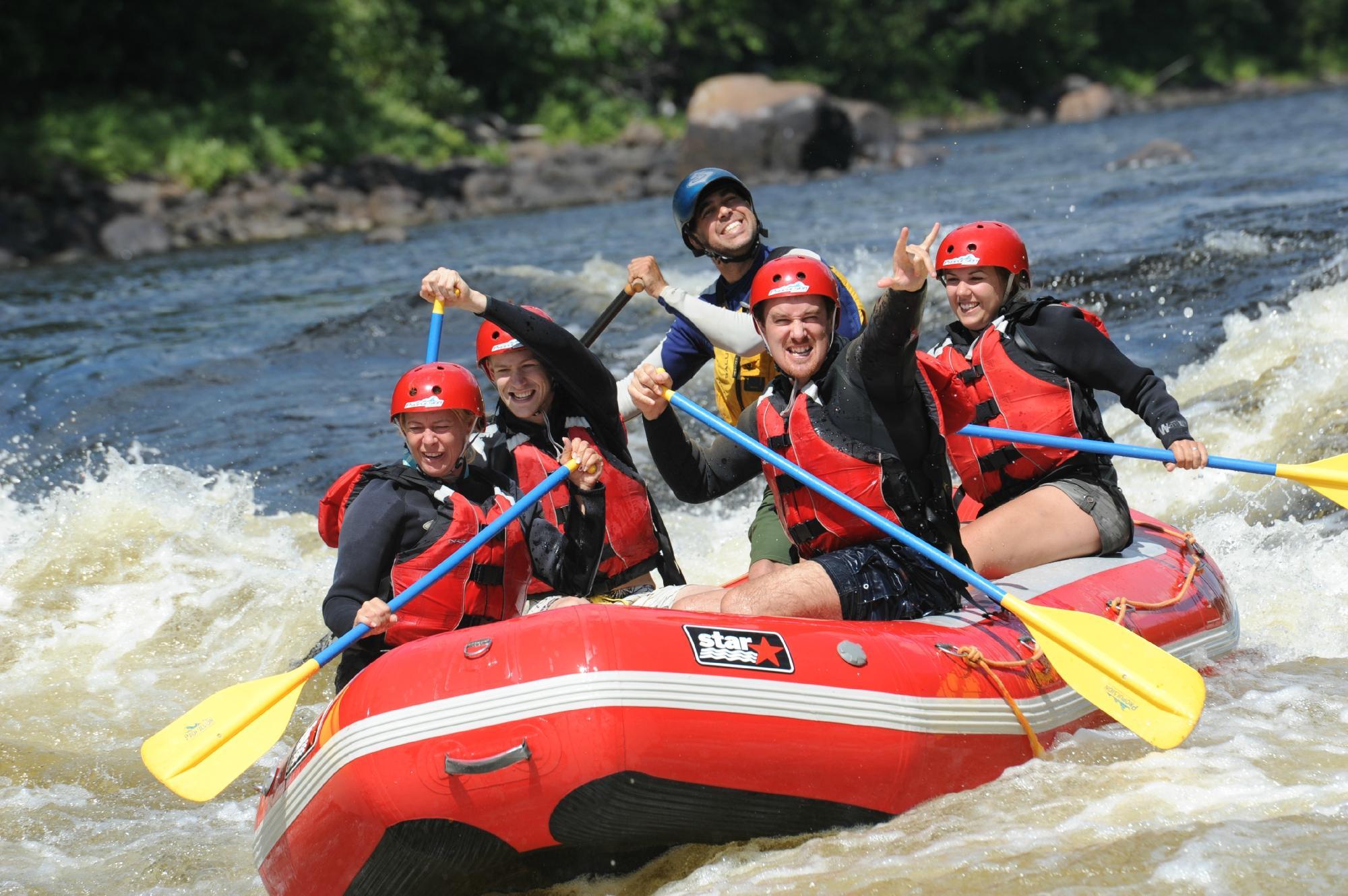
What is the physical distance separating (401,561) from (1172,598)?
7.23 ft

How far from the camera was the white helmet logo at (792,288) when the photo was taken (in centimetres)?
346

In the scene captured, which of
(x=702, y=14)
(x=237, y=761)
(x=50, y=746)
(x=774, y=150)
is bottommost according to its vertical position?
(x=50, y=746)

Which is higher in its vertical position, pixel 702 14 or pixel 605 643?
pixel 702 14

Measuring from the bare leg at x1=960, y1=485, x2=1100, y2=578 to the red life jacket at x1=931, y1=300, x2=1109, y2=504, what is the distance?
15 cm

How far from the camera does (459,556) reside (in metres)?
3.58

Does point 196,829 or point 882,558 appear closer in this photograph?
point 882,558

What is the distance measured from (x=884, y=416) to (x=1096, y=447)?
95 cm

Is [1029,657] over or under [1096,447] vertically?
under

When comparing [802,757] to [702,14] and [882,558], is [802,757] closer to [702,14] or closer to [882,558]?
[882,558]

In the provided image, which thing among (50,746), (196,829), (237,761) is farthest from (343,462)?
(237,761)

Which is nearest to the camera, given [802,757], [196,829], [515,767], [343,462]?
[515,767]

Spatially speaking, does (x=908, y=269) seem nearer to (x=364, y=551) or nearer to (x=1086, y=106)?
(x=364, y=551)

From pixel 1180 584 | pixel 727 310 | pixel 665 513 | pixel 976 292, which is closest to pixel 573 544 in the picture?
pixel 727 310

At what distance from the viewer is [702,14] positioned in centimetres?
3512
